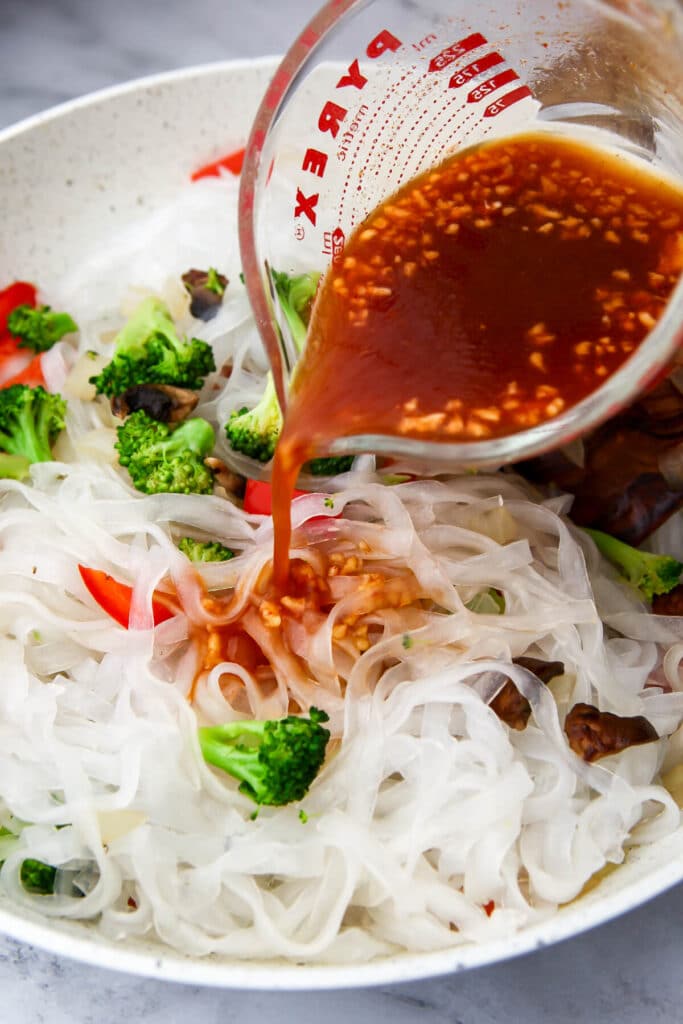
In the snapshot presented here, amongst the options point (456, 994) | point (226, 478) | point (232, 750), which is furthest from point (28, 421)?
point (456, 994)

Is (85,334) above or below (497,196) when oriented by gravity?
below

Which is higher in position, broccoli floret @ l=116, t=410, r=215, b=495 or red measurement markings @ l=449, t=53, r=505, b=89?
red measurement markings @ l=449, t=53, r=505, b=89

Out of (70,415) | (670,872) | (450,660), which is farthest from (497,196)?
(670,872)

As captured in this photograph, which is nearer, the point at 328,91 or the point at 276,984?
the point at 276,984

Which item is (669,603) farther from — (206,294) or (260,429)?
(206,294)

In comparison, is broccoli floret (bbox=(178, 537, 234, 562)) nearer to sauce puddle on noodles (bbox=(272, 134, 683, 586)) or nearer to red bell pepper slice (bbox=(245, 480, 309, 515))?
red bell pepper slice (bbox=(245, 480, 309, 515))

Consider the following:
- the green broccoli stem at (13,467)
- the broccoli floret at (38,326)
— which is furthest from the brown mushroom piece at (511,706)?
the broccoli floret at (38,326)

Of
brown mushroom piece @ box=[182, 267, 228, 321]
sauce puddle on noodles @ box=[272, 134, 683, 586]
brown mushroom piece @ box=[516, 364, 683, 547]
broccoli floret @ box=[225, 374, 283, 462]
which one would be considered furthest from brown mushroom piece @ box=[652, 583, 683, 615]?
brown mushroom piece @ box=[182, 267, 228, 321]

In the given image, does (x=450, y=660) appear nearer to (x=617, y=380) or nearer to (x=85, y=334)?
(x=617, y=380)
